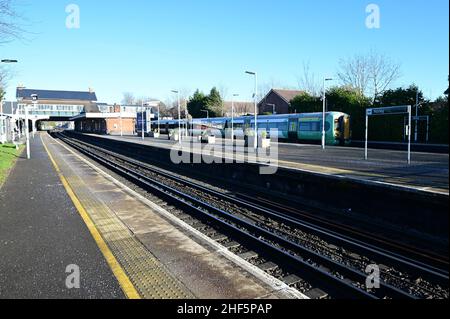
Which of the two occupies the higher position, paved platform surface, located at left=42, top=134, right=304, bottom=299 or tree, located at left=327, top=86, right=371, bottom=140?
tree, located at left=327, top=86, right=371, bottom=140

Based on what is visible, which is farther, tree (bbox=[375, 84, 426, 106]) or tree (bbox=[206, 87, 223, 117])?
tree (bbox=[206, 87, 223, 117])

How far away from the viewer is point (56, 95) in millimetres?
132750

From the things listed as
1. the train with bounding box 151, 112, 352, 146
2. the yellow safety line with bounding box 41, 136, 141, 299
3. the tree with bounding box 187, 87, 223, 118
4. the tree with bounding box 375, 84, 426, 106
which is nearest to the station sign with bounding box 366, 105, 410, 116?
the yellow safety line with bounding box 41, 136, 141, 299

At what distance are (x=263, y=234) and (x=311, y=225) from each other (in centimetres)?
148

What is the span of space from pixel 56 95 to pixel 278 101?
3984 inches

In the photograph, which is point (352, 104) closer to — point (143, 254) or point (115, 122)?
point (143, 254)

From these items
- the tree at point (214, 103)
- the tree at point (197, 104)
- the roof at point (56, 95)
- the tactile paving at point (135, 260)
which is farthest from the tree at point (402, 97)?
the roof at point (56, 95)

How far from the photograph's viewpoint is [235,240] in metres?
7.95

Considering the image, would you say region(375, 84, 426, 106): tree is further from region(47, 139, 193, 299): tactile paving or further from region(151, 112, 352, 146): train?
region(47, 139, 193, 299): tactile paving

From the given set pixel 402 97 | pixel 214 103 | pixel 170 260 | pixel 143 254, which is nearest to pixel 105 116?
pixel 214 103

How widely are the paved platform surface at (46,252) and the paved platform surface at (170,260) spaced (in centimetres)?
42

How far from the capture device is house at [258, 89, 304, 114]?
2532 inches

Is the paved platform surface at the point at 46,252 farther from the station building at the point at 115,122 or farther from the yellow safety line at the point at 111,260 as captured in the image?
the station building at the point at 115,122

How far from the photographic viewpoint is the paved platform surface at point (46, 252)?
5.11m
